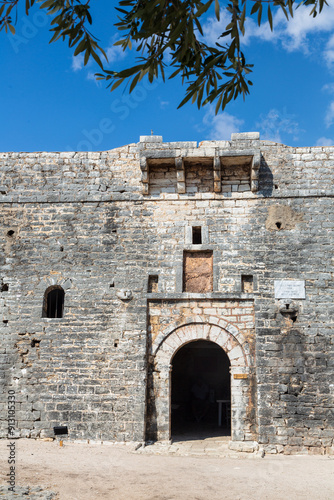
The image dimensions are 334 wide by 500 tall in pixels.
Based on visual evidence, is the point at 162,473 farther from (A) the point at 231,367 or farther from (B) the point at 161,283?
(B) the point at 161,283

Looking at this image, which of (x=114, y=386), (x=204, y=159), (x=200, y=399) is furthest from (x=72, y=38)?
(x=200, y=399)

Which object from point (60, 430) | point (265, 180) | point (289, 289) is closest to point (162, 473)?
point (60, 430)

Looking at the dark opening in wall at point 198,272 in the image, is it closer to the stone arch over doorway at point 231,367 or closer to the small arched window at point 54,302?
the stone arch over doorway at point 231,367

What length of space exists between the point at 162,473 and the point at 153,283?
3712 mm

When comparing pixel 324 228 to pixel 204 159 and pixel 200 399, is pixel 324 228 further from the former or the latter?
pixel 200 399

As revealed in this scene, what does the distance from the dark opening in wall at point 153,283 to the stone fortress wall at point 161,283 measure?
4 cm

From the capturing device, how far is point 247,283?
9711 mm

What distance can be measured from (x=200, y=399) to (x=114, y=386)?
4.16 m

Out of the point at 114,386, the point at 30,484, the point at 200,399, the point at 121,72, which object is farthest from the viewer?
the point at 200,399

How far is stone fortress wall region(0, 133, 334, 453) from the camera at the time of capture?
9156 millimetres

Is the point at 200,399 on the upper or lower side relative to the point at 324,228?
lower

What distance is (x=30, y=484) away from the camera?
640 centimetres

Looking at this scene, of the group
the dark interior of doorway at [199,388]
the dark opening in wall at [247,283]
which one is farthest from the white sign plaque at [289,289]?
the dark interior of doorway at [199,388]

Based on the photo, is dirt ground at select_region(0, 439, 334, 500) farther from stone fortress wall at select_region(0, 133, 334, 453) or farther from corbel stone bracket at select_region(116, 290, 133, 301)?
corbel stone bracket at select_region(116, 290, 133, 301)
